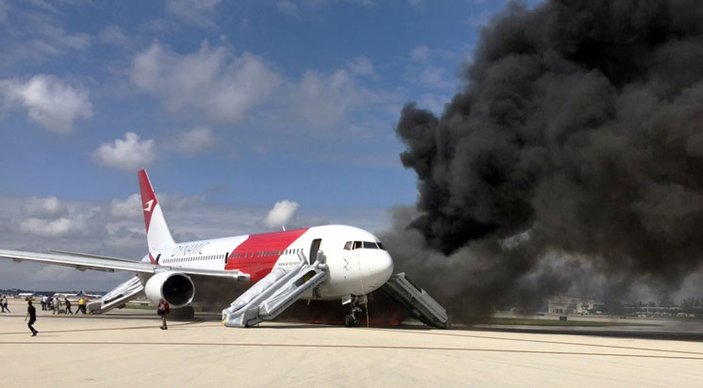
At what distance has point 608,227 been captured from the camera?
2247 cm

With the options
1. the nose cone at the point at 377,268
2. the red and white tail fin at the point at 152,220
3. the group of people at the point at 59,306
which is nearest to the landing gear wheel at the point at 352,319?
the nose cone at the point at 377,268

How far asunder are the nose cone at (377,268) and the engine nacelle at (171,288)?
8781 mm

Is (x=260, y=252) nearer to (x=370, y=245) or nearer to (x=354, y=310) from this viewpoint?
(x=354, y=310)

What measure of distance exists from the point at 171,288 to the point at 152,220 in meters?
16.4

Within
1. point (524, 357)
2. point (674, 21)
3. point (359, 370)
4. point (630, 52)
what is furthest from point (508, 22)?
point (359, 370)

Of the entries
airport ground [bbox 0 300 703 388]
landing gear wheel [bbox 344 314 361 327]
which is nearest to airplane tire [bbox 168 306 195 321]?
landing gear wheel [bbox 344 314 361 327]

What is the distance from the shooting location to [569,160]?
22.5 m

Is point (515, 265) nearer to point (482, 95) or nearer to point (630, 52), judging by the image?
point (482, 95)

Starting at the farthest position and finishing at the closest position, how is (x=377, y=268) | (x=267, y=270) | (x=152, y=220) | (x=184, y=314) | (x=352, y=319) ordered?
(x=152, y=220) < (x=184, y=314) < (x=267, y=270) < (x=352, y=319) < (x=377, y=268)

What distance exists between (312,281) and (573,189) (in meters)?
9.82

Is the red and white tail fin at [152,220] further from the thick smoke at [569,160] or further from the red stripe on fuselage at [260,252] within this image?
the thick smoke at [569,160]

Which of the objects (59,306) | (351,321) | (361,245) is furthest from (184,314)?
(59,306)

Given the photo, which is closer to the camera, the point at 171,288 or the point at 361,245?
the point at 361,245

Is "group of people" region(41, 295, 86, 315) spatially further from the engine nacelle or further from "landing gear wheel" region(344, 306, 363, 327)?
"landing gear wheel" region(344, 306, 363, 327)
